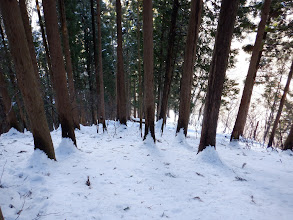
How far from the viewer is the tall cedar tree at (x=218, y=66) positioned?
408 centimetres

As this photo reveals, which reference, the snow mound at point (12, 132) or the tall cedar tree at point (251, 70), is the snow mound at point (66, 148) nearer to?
the snow mound at point (12, 132)

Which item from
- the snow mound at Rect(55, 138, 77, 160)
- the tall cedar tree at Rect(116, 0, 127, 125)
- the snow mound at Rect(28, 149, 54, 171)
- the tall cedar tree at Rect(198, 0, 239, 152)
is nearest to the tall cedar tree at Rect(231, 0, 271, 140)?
the tall cedar tree at Rect(198, 0, 239, 152)

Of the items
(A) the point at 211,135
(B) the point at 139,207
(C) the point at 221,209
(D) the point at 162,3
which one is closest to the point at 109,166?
(B) the point at 139,207

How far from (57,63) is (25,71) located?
54.0 inches

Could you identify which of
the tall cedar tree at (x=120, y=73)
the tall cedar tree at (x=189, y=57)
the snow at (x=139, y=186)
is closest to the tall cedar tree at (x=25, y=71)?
the snow at (x=139, y=186)

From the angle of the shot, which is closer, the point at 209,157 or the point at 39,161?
the point at 39,161

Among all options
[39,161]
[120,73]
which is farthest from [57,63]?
[120,73]

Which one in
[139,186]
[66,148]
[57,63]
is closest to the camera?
[139,186]

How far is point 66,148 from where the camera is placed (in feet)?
15.8

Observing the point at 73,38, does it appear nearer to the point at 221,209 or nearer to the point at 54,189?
the point at 54,189

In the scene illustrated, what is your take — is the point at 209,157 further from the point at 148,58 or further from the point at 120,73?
the point at 120,73

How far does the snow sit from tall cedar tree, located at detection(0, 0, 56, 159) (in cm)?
46

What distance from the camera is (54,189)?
288 centimetres

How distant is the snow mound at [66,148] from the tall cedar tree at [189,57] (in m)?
4.68
